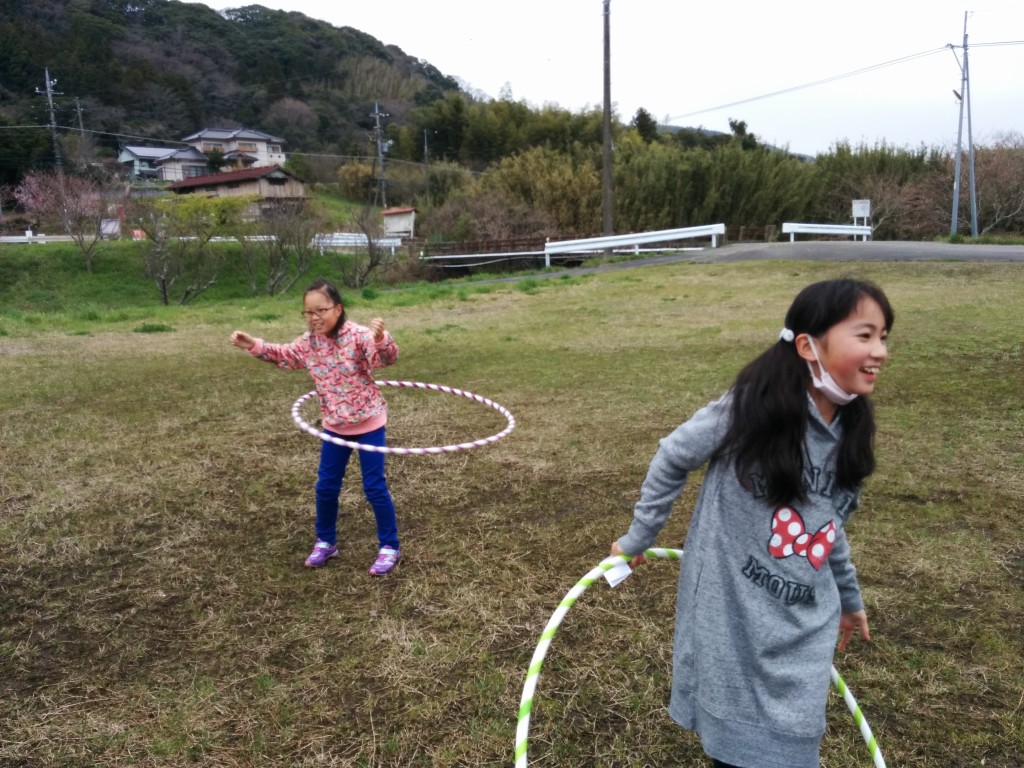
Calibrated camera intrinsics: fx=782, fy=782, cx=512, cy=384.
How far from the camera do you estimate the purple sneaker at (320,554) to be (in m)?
4.09

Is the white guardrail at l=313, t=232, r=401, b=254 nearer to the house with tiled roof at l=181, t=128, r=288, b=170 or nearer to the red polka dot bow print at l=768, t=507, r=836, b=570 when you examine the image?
the red polka dot bow print at l=768, t=507, r=836, b=570

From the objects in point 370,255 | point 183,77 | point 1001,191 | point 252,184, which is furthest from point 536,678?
point 183,77

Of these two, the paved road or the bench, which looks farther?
the bench

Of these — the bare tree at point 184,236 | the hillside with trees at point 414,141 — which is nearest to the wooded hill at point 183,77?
the hillside with trees at point 414,141

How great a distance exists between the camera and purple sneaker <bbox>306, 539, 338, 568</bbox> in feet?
13.4

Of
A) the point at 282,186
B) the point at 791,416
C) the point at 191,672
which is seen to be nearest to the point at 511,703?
the point at 191,672

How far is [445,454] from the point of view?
5.95 metres

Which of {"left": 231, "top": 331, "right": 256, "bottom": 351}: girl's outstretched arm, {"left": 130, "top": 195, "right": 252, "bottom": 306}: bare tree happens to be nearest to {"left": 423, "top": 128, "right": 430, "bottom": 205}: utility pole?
{"left": 130, "top": 195, "right": 252, "bottom": 306}: bare tree

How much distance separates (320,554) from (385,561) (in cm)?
37

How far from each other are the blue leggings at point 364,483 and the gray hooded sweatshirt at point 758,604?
230cm

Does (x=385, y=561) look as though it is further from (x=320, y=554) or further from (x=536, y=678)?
(x=536, y=678)

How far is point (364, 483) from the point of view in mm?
3996

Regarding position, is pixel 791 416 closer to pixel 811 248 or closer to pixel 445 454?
pixel 445 454

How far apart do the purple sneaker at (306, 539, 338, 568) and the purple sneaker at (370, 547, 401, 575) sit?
26 centimetres
